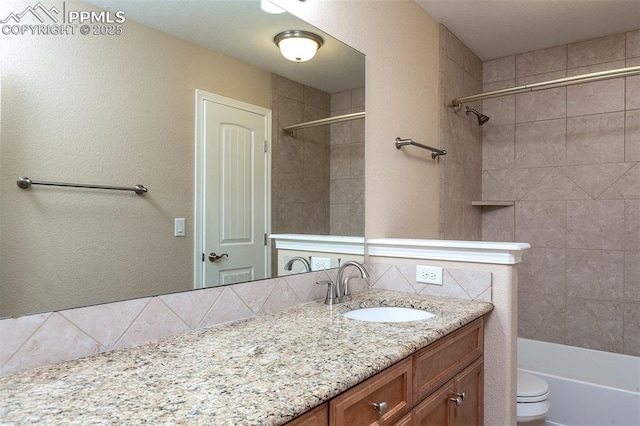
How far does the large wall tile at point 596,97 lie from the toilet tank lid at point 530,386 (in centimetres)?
202

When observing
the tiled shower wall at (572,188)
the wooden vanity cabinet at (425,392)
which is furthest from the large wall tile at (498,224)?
the wooden vanity cabinet at (425,392)

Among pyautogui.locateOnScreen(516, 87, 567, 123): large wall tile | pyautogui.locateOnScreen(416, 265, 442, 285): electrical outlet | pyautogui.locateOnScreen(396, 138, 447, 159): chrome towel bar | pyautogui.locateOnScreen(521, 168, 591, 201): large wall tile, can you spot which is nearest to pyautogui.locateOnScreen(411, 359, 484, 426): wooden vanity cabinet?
pyautogui.locateOnScreen(416, 265, 442, 285): electrical outlet

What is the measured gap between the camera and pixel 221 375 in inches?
37.6

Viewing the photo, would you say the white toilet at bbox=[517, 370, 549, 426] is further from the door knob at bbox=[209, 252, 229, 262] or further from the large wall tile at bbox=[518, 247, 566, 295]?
the door knob at bbox=[209, 252, 229, 262]

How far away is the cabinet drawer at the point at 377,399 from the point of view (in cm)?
97

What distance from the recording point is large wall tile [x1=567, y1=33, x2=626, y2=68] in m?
3.03

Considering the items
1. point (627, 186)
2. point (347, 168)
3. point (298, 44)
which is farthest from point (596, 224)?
point (298, 44)

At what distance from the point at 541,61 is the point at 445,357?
2824 millimetres

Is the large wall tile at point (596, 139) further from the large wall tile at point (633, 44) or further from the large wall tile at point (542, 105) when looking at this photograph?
the large wall tile at point (633, 44)

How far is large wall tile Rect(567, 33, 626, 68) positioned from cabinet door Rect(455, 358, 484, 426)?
2.59 m

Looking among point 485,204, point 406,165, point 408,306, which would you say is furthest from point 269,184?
point 485,204

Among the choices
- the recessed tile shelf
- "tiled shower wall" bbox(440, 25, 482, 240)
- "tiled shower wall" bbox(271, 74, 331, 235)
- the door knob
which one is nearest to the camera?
the door knob

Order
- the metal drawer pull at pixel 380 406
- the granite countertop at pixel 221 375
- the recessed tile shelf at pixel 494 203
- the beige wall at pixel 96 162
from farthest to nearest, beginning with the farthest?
1. the recessed tile shelf at pixel 494 203
2. the metal drawer pull at pixel 380 406
3. the beige wall at pixel 96 162
4. the granite countertop at pixel 221 375

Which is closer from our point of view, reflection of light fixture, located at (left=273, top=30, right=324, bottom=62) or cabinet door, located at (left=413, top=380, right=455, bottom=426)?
cabinet door, located at (left=413, top=380, right=455, bottom=426)
